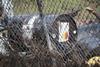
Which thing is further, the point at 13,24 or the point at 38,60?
the point at 13,24

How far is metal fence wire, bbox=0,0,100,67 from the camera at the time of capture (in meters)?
5.76

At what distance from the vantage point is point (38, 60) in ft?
18.7

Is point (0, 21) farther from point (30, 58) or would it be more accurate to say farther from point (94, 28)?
point (94, 28)

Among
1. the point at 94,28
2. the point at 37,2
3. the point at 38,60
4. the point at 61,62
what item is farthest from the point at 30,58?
the point at 94,28

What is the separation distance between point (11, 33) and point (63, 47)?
1.07m

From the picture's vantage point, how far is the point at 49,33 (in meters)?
6.09

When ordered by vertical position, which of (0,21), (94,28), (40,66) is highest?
(0,21)

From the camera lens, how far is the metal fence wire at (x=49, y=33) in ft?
18.9

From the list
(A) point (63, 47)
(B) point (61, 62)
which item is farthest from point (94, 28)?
(B) point (61, 62)

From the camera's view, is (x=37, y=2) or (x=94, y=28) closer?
(x=37, y=2)

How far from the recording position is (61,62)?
18.7 feet

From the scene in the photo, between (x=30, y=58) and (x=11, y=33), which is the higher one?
(x=11, y=33)

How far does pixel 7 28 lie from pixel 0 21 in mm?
221

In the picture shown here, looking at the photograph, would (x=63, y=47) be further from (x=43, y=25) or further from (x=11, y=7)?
(x=11, y=7)
